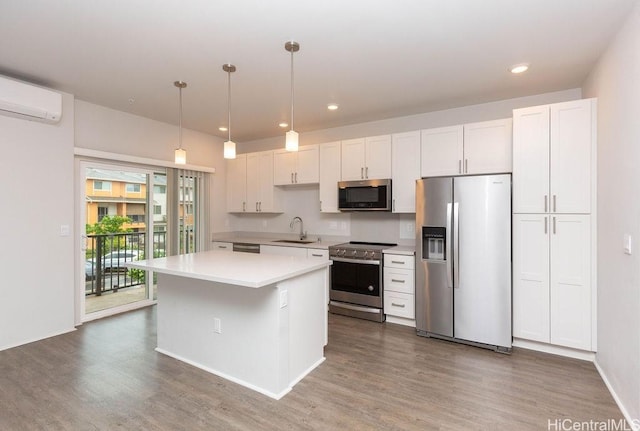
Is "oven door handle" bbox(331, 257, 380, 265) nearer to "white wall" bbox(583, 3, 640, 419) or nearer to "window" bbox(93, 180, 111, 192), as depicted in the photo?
"white wall" bbox(583, 3, 640, 419)

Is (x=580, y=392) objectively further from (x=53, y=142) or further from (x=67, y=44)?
(x=53, y=142)

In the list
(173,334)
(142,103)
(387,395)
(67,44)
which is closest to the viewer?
(387,395)

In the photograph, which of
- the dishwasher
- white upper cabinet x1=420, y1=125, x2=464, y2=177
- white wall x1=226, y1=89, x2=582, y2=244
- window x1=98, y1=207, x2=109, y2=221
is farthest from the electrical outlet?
window x1=98, y1=207, x2=109, y2=221

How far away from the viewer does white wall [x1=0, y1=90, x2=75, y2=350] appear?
10.3ft

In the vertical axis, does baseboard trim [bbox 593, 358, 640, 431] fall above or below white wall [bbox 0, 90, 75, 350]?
below

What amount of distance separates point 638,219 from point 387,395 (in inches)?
79.8

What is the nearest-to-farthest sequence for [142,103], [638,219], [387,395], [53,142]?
[638,219] → [387,395] → [53,142] → [142,103]

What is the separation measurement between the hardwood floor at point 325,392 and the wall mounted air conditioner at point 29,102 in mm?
2325

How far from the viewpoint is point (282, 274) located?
7.47 ft

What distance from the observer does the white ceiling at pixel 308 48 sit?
2084 mm

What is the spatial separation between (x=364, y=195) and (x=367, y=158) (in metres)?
0.50

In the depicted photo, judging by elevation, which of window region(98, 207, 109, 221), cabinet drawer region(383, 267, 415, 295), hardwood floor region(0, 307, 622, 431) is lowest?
hardwood floor region(0, 307, 622, 431)

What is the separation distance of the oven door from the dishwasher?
134cm

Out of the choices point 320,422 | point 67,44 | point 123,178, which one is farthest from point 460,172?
point 123,178
